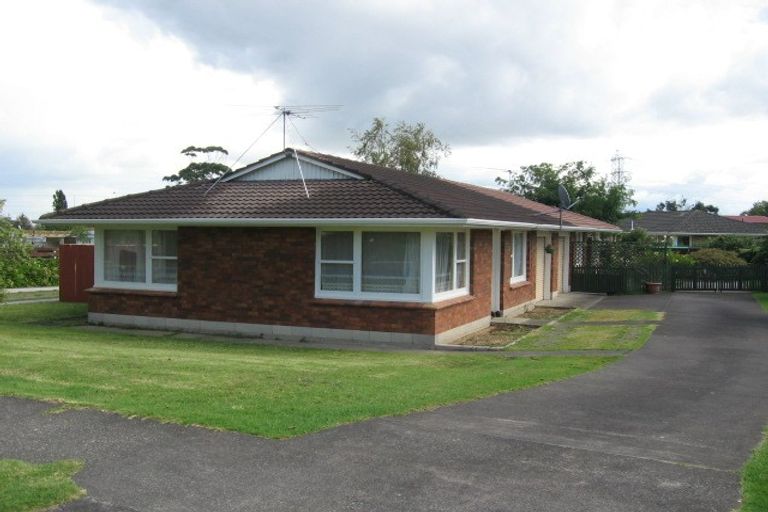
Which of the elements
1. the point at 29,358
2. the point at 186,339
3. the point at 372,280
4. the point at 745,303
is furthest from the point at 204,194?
the point at 745,303

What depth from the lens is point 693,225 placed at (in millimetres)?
65688

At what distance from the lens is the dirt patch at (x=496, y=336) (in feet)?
51.1

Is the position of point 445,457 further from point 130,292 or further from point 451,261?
point 130,292

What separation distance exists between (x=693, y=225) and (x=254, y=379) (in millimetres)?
62618

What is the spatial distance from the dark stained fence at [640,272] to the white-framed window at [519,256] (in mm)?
7338

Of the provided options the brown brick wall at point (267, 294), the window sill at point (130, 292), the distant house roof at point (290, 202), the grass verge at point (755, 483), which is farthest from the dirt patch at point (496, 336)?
the grass verge at point (755, 483)

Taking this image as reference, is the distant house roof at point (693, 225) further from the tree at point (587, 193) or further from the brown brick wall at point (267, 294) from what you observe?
the brown brick wall at point (267, 294)

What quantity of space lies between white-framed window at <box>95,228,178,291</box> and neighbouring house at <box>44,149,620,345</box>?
0.02 metres

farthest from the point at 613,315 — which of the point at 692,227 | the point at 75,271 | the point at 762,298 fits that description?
the point at 692,227

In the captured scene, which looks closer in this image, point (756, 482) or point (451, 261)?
point (756, 482)

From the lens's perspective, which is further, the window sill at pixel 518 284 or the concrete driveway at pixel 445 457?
the window sill at pixel 518 284

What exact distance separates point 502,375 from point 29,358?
6776mm

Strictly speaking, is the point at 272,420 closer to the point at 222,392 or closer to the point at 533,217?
the point at 222,392

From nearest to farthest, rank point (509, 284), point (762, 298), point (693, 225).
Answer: point (509, 284) → point (762, 298) → point (693, 225)
